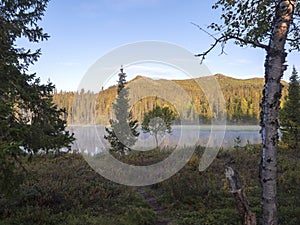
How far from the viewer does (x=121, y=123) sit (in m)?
22.4

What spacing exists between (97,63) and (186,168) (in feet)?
27.4

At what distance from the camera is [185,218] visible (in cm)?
762

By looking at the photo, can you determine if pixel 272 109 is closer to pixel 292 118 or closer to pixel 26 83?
pixel 26 83

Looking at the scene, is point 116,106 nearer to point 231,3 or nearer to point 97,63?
point 97,63

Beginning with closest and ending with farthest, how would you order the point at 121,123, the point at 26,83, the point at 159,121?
1. the point at 26,83
2. the point at 121,123
3. the point at 159,121

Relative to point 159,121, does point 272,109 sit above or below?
above

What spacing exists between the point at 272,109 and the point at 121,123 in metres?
18.2

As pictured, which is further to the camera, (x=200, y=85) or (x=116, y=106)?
(x=116, y=106)

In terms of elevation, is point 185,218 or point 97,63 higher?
point 97,63

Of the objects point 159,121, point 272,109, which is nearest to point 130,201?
point 272,109

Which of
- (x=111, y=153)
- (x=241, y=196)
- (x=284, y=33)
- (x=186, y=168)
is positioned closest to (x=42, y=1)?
(x=284, y=33)

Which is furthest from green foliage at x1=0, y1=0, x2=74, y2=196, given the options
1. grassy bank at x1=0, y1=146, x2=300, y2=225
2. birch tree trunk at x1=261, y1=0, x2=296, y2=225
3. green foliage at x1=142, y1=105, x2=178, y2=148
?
green foliage at x1=142, y1=105, x2=178, y2=148

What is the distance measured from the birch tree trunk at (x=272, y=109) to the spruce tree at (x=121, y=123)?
55.7ft

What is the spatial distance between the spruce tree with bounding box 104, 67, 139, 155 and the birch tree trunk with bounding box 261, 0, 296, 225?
1697 cm
